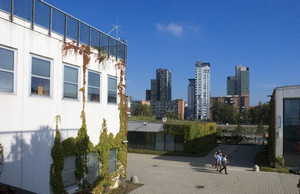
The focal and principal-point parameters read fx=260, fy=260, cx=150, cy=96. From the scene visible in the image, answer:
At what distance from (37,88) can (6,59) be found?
5.10 ft

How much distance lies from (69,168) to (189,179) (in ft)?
31.7

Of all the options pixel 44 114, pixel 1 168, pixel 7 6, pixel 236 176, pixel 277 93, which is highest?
pixel 7 6

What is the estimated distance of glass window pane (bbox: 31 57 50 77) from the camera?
370 inches

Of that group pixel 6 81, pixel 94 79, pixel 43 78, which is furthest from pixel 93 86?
pixel 6 81

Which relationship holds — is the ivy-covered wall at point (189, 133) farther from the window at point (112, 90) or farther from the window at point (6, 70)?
the window at point (6, 70)

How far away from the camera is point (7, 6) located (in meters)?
8.49

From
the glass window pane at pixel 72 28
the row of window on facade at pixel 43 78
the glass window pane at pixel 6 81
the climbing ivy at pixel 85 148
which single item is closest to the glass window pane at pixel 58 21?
the glass window pane at pixel 72 28

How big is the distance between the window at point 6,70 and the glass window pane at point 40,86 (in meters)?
0.89

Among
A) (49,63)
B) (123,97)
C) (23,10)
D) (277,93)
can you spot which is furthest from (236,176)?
(23,10)

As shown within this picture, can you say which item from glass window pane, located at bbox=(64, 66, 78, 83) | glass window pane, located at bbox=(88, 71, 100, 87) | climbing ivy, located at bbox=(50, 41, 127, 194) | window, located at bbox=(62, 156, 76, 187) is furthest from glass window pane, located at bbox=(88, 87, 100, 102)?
window, located at bbox=(62, 156, 76, 187)

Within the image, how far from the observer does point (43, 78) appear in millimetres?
9844

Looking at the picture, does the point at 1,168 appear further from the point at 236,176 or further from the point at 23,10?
the point at 236,176

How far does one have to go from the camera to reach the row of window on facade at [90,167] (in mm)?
10789

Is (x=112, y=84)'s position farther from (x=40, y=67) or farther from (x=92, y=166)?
(x=40, y=67)
